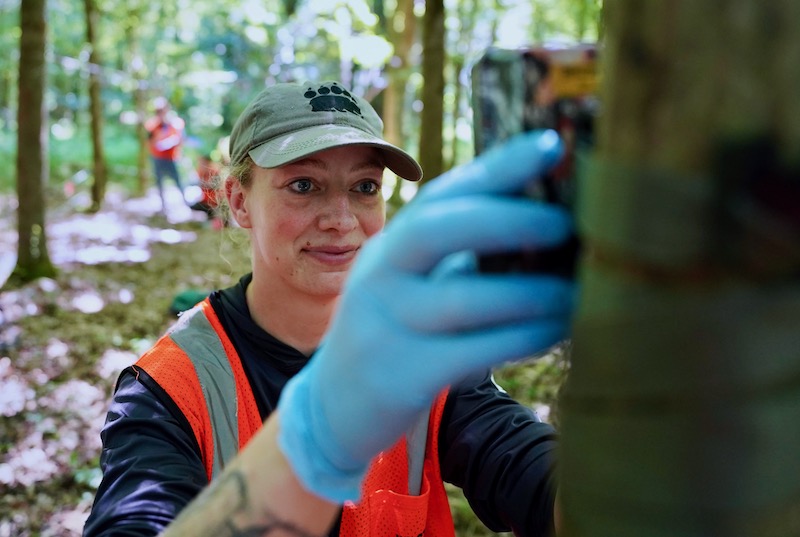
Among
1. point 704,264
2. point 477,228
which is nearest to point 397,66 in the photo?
point 477,228

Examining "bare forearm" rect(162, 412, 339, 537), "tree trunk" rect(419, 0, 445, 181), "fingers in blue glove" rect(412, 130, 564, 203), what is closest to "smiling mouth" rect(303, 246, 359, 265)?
"bare forearm" rect(162, 412, 339, 537)

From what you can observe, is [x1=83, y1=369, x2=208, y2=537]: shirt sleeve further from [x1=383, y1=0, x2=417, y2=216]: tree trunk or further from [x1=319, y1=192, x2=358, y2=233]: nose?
[x1=383, y1=0, x2=417, y2=216]: tree trunk

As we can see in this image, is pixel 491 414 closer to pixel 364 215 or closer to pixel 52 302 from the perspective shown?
pixel 364 215

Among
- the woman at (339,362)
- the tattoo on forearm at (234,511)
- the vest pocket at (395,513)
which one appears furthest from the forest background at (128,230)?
the vest pocket at (395,513)

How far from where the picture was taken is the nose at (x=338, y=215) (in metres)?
1.91

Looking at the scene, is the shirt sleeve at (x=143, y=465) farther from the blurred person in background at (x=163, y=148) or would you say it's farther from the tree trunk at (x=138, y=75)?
the tree trunk at (x=138, y=75)

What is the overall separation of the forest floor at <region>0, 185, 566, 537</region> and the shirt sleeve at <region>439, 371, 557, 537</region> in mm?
213

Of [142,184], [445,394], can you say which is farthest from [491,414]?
[142,184]

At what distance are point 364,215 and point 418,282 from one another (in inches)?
45.5

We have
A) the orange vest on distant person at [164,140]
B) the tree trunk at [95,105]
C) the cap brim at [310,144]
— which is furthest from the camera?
the orange vest on distant person at [164,140]

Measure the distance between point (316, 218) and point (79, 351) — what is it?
4.39 m

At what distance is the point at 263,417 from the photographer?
1844 millimetres

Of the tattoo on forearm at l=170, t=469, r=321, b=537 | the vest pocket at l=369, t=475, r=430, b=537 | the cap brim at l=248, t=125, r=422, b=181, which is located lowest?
the vest pocket at l=369, t=475, r=430, b=537

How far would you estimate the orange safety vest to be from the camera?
1.66 m
